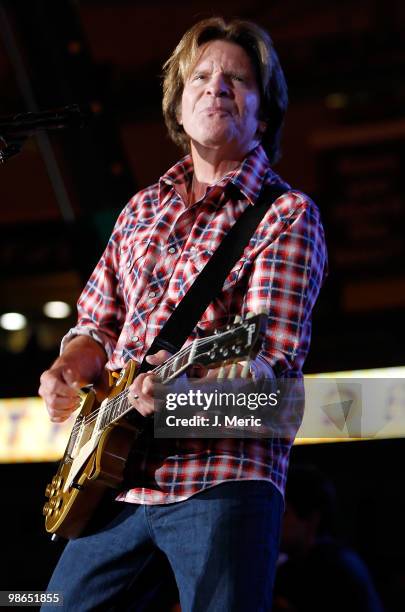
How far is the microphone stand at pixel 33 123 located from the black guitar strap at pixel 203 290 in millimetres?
448

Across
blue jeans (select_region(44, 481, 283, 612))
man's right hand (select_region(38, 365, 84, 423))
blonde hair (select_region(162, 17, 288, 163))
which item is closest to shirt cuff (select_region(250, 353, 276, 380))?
blue jeans (select_region(44, 481, 283, 612))

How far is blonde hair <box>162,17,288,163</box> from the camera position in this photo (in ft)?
8.06

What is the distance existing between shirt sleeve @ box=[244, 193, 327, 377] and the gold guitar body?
0.32 metres

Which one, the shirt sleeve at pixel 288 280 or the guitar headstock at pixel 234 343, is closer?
the guitar headstock at pixel 234 343

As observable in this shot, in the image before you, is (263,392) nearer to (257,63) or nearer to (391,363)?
(257,63)

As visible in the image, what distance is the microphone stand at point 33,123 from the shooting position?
2.18m

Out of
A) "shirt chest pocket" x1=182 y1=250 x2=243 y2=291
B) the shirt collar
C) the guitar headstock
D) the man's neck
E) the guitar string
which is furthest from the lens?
the man's neck

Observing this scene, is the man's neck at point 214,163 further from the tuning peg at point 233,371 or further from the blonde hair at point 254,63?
the tuning peg at point 233,371

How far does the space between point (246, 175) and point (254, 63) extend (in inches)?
14.3

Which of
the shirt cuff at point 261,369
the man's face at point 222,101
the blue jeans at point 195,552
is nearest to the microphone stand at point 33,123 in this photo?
the man's face at point 222,101

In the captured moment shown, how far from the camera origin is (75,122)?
2.20 m

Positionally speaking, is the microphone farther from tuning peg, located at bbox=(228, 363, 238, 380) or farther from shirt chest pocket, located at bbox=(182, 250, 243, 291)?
tuning peg, located at bbox=(228, 363, 238, 380)

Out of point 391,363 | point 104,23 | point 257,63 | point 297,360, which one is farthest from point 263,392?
point 104,23

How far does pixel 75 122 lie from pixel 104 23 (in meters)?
6.56
